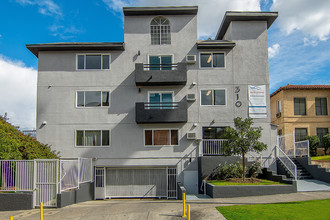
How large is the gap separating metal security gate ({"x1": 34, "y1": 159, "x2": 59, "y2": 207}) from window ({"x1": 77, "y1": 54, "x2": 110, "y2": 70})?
965 cm

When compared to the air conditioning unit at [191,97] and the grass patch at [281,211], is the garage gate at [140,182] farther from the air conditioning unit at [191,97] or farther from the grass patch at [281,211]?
the grass patch at [281,211]

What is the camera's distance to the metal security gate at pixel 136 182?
22800mm

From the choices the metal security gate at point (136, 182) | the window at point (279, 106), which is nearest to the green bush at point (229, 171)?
the metal security gate at point (136, 182)

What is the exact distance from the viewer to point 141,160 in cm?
2272

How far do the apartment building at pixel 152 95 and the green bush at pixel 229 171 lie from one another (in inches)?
81.1

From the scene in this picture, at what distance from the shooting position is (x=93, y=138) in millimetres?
23062

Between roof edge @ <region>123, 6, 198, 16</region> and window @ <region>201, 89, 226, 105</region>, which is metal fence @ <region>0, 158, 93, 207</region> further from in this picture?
roof edge @ <region>123, 6, 198, 16</region>

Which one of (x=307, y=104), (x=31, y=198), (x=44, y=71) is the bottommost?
(x=31, y=198)

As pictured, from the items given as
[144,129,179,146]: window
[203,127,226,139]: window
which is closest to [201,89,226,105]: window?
[203,127,226,139]: window

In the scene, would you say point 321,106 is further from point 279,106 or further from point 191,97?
point 191,97

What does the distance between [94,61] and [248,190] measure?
47.1 feet

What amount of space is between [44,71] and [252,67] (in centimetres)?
1562

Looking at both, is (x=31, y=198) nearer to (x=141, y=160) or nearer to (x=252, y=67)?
(x=141, y=160)

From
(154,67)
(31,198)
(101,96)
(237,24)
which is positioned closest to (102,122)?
(101,96)
